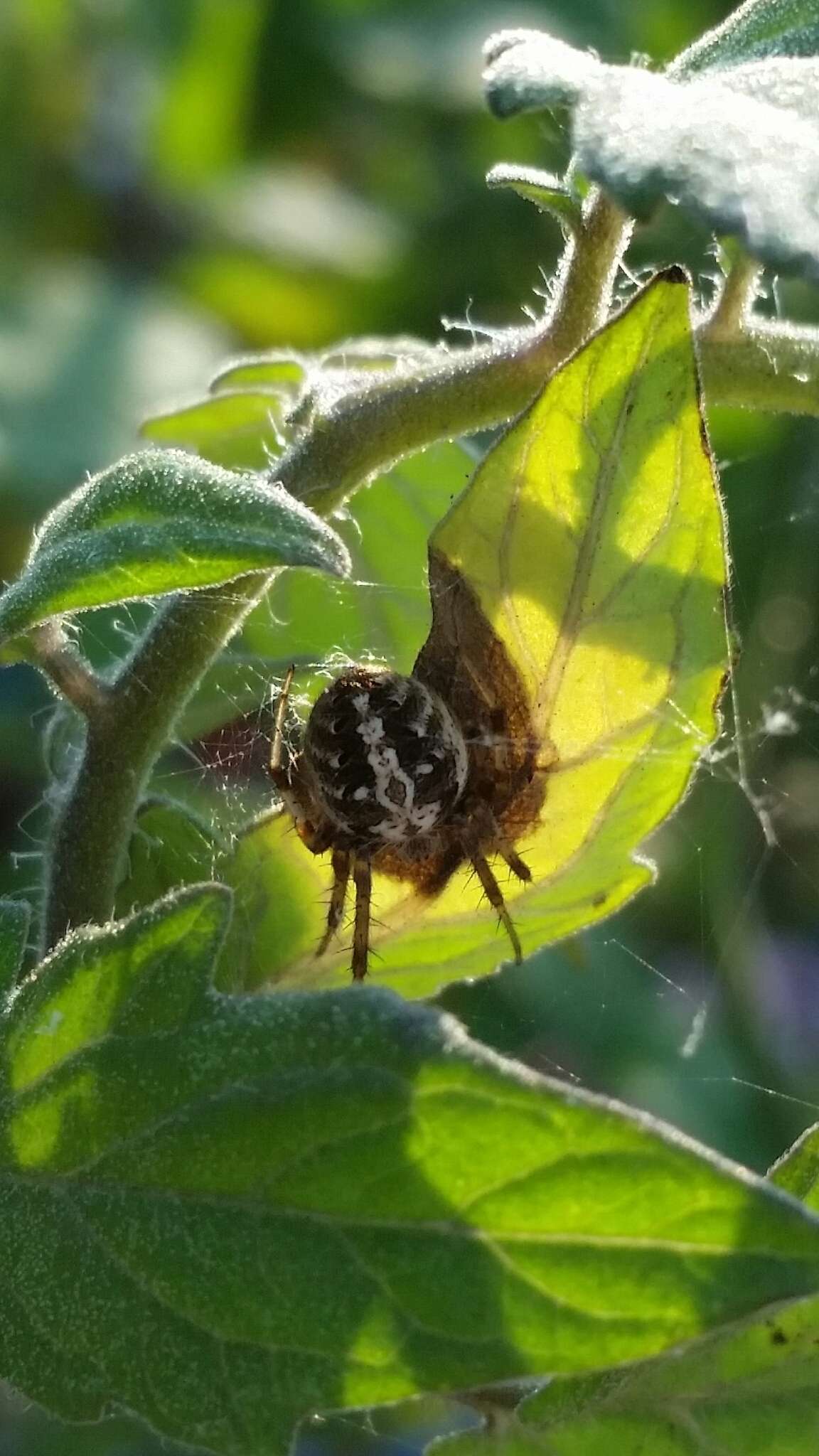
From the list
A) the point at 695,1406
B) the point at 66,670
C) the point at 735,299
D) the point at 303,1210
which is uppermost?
the point at 735,299

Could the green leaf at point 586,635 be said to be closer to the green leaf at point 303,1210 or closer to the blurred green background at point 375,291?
the green leaf at point 303,1210

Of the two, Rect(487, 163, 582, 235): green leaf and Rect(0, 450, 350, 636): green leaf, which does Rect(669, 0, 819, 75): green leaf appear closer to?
Rect(487, 163, 582, 235): green leaf

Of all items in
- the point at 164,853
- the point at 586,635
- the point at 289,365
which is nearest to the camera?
the point at 586,635

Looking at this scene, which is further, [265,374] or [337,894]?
[265,374]

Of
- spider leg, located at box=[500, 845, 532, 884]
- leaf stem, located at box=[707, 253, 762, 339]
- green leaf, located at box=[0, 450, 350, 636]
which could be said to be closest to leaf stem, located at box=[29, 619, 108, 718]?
green leaf, located at box=[0, 450, 350, 636]

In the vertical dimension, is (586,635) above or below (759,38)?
below

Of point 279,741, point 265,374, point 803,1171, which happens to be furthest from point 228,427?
point 803,1171

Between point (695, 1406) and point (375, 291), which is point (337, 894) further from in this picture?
point (375, 291)

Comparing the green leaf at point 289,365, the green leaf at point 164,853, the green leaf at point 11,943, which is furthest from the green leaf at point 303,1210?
the green leaf at point 289,365
